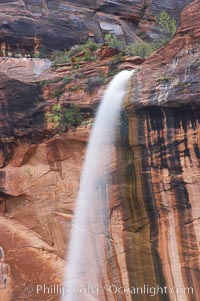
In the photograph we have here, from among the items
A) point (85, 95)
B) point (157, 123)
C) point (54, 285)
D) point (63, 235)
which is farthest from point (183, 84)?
point (54, 285)

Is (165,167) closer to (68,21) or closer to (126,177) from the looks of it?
(126,177)

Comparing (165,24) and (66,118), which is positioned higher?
(165,24)

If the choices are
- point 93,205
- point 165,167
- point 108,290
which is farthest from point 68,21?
point 108,290

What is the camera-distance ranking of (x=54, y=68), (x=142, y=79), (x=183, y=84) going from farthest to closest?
(x=54, y=68)
(x=142, y=79)
(x=183, y=84)

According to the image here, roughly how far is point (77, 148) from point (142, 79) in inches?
118

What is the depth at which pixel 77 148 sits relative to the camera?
13.6 m

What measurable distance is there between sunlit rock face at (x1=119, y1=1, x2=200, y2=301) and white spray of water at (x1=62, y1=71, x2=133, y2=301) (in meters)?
0.59

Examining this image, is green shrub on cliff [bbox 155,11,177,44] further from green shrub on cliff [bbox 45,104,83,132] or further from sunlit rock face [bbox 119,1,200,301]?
sunlit rock face [bbox 119,1,200,301]

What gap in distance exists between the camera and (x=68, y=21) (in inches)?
832

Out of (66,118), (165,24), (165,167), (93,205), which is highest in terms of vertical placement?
(165,24)

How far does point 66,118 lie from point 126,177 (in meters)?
2.94

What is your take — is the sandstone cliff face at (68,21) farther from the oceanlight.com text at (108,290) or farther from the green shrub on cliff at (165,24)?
the oceanlight.com text at (108,290)

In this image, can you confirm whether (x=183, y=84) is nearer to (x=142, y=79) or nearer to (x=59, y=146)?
(x=142, y=79)

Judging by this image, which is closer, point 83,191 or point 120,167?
point 120,167
